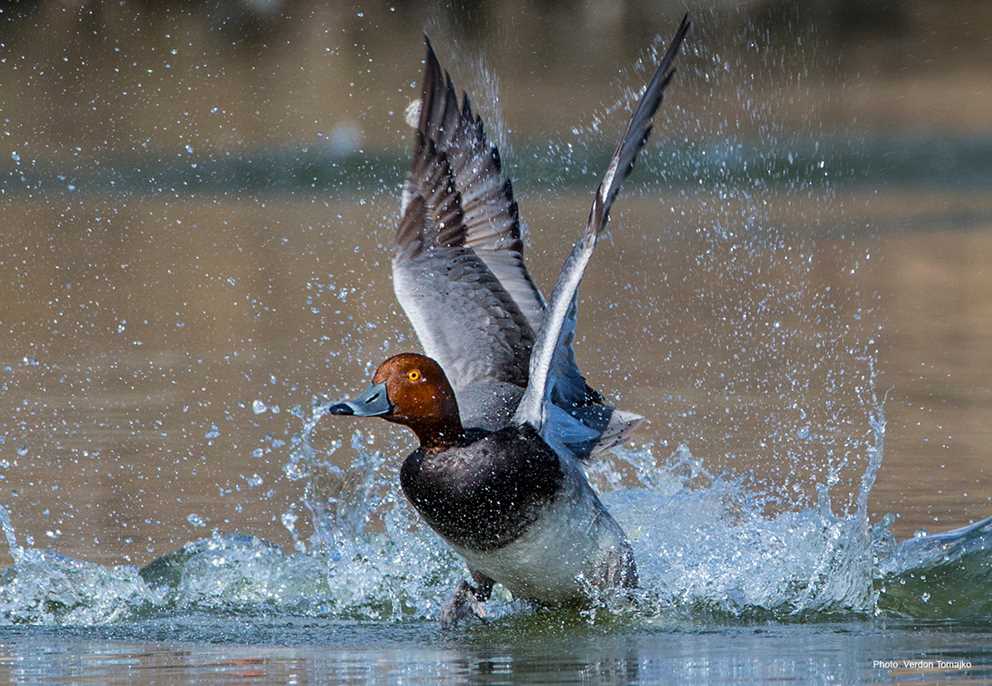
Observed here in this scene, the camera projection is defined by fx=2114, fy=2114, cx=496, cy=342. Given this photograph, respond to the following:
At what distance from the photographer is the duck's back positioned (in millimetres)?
6445

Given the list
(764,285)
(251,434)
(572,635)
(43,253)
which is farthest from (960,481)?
(43,253)

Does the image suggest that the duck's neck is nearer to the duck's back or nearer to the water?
the duck's back

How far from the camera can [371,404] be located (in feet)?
20.9

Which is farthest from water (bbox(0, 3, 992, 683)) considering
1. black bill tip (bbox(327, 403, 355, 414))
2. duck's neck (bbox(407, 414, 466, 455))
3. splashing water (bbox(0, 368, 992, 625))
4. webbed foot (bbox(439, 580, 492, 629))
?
black bill tip (bbox(327, 403, 355, 414))

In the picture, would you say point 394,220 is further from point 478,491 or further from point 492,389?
point 478,491

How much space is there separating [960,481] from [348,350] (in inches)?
165

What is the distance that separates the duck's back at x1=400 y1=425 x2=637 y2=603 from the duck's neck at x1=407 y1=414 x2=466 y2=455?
0.02 metres

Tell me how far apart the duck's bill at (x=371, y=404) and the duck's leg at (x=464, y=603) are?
27.7 inches

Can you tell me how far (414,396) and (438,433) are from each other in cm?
15

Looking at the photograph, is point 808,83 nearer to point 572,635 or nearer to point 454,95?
point 454,95

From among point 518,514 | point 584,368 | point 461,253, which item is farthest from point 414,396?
point 584,368

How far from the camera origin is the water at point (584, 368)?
630 cm

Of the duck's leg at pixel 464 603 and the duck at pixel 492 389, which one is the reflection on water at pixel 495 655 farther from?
the duck at pixel 492 389

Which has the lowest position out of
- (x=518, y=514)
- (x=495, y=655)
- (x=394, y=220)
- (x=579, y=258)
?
(x=495, y=655)
